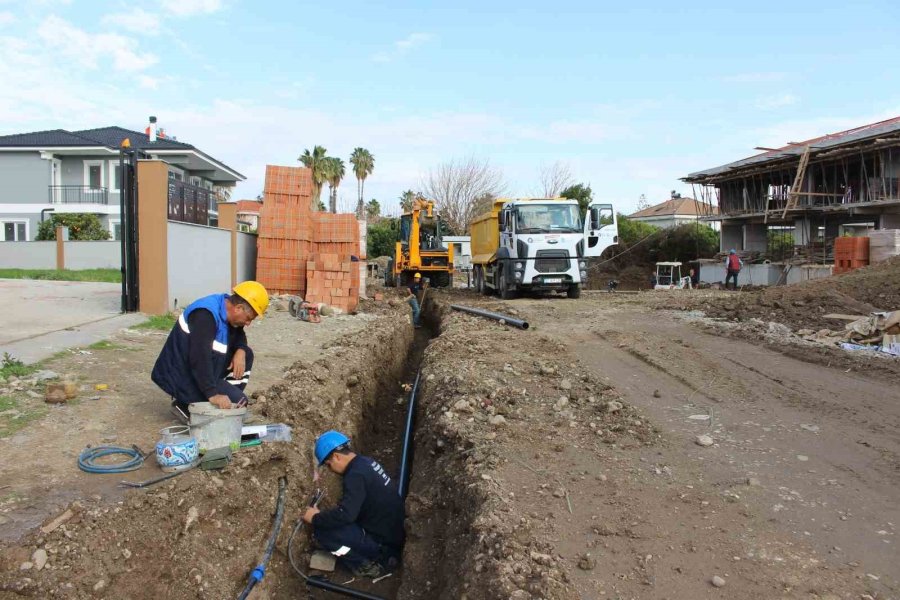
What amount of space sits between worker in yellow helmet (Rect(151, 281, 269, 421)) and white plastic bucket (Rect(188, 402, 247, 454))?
0.11 meters

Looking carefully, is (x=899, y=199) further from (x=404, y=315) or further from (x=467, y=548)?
(x=467, y=548)

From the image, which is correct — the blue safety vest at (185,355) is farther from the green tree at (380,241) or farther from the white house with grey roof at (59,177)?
the green tree at (380,241)

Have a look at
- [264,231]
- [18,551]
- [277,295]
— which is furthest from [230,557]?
[264,231]

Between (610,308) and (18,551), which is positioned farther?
Answer: (610,308)

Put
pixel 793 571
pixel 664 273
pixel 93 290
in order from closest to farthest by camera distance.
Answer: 1. pixel 793 571
2. pixel 93 290
3. pixel 664 273

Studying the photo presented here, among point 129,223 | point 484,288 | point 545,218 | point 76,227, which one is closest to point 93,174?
point 76,227

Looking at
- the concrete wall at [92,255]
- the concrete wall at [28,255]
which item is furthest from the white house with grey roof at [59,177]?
the concrete wall at [92,255]

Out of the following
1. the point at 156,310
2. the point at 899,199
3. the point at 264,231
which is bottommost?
the point at 156,310

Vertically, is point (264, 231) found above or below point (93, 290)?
above

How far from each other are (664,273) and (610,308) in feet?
72.5

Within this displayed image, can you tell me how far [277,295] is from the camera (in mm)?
15289

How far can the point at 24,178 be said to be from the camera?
32188 millimetres

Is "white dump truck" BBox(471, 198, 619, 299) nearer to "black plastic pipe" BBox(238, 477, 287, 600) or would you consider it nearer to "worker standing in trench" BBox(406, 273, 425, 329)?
"worker standing in trench" BBox(406, 273, 425, 329)

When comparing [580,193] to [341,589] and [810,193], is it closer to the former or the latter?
[810,193]
